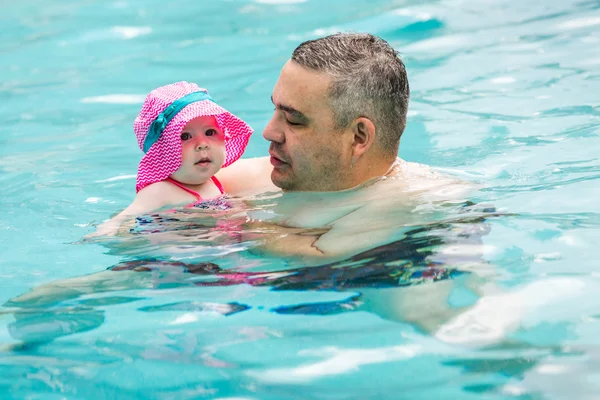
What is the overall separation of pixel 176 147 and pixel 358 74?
0.95m

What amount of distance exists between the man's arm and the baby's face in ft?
1.26

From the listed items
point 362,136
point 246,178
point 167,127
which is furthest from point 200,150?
point 362,136

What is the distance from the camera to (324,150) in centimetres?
450

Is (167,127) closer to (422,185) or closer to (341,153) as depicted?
(341,153)

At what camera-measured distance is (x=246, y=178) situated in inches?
198

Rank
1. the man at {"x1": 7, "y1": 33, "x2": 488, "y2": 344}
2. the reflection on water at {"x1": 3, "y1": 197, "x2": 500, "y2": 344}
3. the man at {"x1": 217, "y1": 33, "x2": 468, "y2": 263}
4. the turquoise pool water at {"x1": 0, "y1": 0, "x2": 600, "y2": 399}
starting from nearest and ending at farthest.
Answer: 1. the turquoise pool water at {"x1": 0, "y1": 0, "x2": 600, "y2": 399}
2. the reflection on water at {"x1": 3, "y1": 197, "x2": 500, "y2": 344}
3. the man at {"x1": 7, "y1": 33, "x2": 488, "y2": 344}
4. the man at {"x1": 217, "y1": 33, "x2": 468, "y2": 263}

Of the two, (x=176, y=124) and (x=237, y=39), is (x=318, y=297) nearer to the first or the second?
(x=176, y=124)

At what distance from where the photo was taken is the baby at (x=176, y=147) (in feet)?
14.6

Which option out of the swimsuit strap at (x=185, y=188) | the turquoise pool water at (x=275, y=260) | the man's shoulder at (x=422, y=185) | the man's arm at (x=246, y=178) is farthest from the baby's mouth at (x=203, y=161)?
the man's shoulder at (x=422, y=185)

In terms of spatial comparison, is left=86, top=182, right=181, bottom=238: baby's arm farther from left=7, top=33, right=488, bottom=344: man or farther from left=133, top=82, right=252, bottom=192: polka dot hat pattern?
left=7, top=33, right=488, bottom=344: man

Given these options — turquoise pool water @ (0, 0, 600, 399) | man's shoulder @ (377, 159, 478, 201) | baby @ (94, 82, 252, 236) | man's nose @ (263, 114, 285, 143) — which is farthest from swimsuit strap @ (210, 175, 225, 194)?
man's shoulder @ (377, 159, 478, 201)

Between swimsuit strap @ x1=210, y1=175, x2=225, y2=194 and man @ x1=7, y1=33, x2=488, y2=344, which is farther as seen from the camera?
swimsuit strap @ x1=210, y1=175, x2=225, y2=194

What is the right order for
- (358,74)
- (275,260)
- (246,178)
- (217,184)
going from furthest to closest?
(246,178), (217,184), (358,74), (275,260)

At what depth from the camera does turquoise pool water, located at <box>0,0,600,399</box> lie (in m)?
3.16
